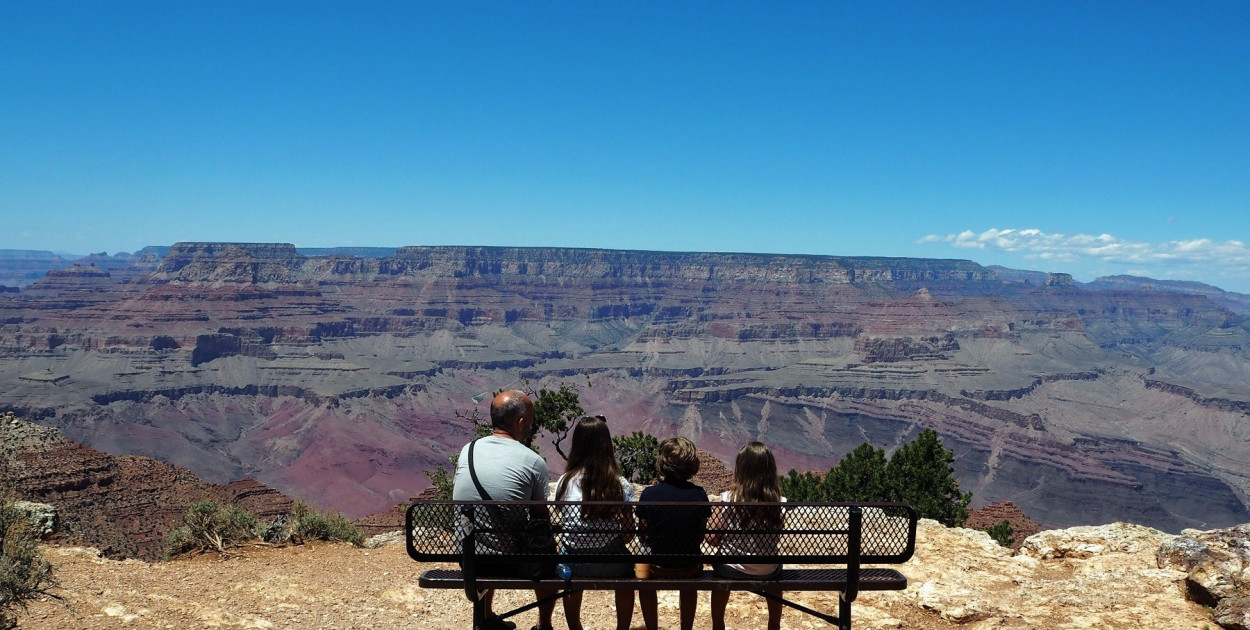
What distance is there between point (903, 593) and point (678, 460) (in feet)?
13.6

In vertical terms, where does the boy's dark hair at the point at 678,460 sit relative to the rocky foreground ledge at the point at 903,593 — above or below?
above

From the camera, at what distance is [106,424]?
4176 inches

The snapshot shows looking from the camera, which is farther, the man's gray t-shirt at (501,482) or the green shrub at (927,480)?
the green shrub at (927,480)

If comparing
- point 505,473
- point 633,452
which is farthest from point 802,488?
point 505,473

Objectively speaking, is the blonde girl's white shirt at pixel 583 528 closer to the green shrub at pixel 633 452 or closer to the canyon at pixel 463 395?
the green shrub at pixel 633 452

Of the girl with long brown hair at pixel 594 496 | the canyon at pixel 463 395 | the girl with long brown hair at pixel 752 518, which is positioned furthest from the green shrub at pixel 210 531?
the canyon at pixel 463 395

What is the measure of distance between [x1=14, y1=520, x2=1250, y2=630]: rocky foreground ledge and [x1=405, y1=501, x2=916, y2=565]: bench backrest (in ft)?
8.09

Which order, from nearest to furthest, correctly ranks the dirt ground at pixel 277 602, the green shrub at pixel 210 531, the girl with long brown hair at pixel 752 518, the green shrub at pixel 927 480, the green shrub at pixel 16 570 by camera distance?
the girl with long brown hair at pixel 752 518, the green shrub at pixel 16 570, the dirt ground at pixel 277 602, the green shrub at pixel 210 531, the green shrub at pixel 927 480

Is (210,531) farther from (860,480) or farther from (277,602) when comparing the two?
(860,480)

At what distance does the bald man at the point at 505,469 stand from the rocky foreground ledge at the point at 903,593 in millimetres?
2583

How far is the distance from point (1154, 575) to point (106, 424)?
126813 millimetres

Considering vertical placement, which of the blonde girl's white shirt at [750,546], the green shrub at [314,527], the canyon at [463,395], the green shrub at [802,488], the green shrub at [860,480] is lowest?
the canyon at [463,395]

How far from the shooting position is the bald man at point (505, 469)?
4.85 m

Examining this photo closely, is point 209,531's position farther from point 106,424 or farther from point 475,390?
point 475,390
